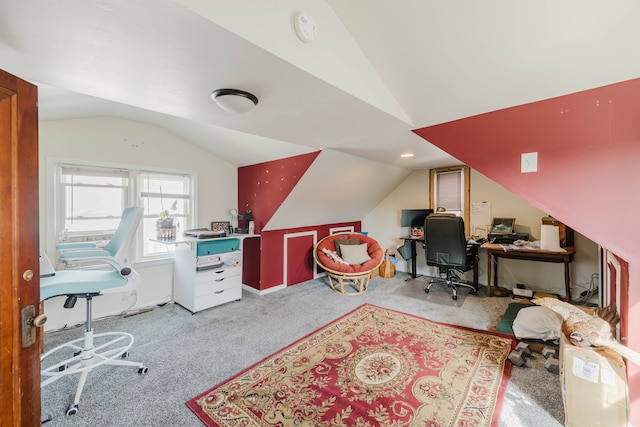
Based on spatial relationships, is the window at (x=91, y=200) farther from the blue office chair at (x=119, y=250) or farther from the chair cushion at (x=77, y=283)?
the chair cushion at (x=77, y=283)

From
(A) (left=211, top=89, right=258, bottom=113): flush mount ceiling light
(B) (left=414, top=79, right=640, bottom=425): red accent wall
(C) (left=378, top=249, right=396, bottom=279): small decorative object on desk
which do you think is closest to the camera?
(B) (left=414, top=79, right=640, bottom=425): red accent wall

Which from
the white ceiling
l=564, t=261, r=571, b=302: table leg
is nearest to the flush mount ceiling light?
the white ceiling

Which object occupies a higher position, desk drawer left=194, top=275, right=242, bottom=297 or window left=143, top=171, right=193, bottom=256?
window left=143, top=171, right=193, bottom=256

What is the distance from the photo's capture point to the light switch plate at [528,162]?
1.59m

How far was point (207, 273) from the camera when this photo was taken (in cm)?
325

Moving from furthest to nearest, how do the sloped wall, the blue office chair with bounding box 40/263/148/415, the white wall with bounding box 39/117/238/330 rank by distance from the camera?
the sloped wall → the white wall with bounding box 39/117/238/330 → the blue office chair with bounding box 40/263/148/415

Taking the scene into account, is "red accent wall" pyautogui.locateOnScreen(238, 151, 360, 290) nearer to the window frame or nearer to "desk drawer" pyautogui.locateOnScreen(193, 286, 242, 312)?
"desk drawer" pyautogui.locateOnScreen(193, 286, 242, 312)

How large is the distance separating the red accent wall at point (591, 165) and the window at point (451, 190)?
2.78 metres

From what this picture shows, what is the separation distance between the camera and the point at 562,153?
1494 mm

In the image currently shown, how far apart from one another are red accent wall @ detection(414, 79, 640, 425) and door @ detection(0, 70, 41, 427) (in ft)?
7.63

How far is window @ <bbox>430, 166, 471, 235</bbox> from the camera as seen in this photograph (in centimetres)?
427

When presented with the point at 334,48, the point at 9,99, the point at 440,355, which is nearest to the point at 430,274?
the point at 440,355

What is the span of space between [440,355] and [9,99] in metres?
2.90

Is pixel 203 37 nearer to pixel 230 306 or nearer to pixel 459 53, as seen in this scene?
pixel 459 53
